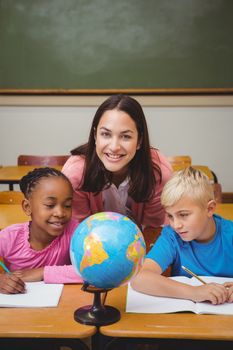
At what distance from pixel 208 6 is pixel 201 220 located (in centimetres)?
374

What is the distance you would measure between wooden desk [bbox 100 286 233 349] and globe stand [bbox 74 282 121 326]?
0.02 metres

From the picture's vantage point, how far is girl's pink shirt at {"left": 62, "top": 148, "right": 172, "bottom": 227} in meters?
2.23

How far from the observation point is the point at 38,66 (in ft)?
16.6

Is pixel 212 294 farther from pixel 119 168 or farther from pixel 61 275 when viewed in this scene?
pixel 119 168

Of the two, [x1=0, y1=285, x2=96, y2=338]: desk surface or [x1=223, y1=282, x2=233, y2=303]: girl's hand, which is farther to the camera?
[x1=223, y1=282, x2=233, y2=303]: girl's hand

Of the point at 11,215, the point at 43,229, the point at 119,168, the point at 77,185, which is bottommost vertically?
the point at 11,215

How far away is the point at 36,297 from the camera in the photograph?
1.46 m

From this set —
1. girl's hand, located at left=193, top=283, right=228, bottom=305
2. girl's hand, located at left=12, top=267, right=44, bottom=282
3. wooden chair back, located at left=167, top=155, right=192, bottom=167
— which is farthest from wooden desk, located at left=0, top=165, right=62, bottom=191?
girl's hand, located at left=193, top=283, right=228, bottom=305

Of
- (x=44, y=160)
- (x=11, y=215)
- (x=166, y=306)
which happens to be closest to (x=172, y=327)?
(x=166, y=306)

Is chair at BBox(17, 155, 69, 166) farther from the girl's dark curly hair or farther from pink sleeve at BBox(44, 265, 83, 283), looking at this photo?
pink sleeve at BBox(44, 265, 83, 283)

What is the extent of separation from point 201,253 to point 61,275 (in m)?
0.53

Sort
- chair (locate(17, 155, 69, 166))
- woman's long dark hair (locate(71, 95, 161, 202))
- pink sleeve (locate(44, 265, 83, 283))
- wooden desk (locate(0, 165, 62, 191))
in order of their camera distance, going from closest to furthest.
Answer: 1. pink sleeve (locate(44, 265, 83, 283))
2. woman's long dark hair (locate(71, 95, 161, 202))
3. wooden desk (locate(0, 165, 62, 191))
4. chair (locate(17, 155, 69, 166))

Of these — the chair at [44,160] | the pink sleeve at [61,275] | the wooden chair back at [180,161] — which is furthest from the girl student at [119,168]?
the chair at [44,160]

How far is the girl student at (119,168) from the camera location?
78.6 inches
